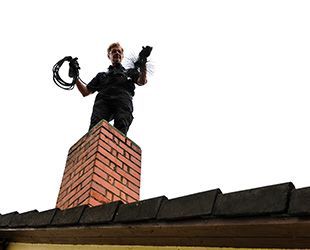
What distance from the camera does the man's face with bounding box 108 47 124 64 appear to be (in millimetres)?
5027

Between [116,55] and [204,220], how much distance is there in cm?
386

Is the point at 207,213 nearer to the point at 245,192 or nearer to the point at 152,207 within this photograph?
the point at 245,192

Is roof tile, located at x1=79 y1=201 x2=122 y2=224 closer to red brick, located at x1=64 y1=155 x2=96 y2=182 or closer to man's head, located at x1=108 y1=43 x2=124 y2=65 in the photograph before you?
red brick, located at x1=64 y1=155 x2=96 y2=182

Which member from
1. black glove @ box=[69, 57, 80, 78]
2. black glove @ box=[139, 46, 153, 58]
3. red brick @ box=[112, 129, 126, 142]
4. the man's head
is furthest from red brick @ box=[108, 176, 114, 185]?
the man's head

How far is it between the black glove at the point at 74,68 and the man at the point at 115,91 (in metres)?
0.15

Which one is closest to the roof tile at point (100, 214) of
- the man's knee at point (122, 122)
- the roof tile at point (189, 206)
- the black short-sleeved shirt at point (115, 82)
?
the roof tile at point (189, 206)

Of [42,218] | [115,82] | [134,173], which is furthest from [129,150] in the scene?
[42,218]

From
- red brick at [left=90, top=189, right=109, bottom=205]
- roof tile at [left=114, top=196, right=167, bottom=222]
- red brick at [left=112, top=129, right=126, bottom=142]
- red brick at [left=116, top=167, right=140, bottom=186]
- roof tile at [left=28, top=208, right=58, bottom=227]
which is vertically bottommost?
roof tile at [left=114, top=196, right=167, bottom=222]

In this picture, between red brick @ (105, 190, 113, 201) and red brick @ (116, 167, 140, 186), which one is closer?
red brick @ (105, 190, 113, 201)

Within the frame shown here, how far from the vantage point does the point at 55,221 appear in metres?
2.38

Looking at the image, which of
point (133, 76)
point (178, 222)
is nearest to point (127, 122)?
point (133, 76)

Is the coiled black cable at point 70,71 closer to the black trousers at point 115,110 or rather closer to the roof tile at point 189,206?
the black trousers at point 115,110

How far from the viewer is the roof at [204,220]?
4.12 feet

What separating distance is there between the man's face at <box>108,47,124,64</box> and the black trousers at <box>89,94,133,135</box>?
0.64 m
